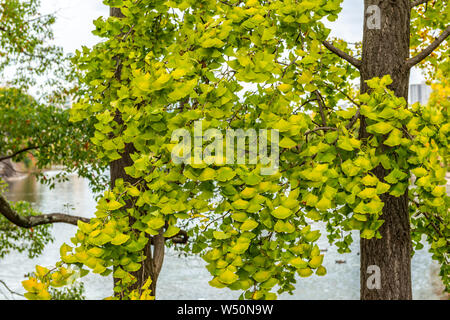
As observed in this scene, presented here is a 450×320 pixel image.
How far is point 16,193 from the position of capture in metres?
32.8

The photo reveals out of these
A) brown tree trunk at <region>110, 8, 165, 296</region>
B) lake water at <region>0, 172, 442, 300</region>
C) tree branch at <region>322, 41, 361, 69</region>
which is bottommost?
lake water at <region>0, 172, 442, 300</region>

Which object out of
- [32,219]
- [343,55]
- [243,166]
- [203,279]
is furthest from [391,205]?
[203,279]

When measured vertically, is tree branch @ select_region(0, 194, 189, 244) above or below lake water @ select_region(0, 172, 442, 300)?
above

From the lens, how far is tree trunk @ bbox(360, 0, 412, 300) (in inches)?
140

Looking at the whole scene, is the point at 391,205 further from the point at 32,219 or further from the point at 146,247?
the point at 32,219

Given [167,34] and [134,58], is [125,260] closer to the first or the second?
[134,58]

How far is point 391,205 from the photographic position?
3.59 meters
